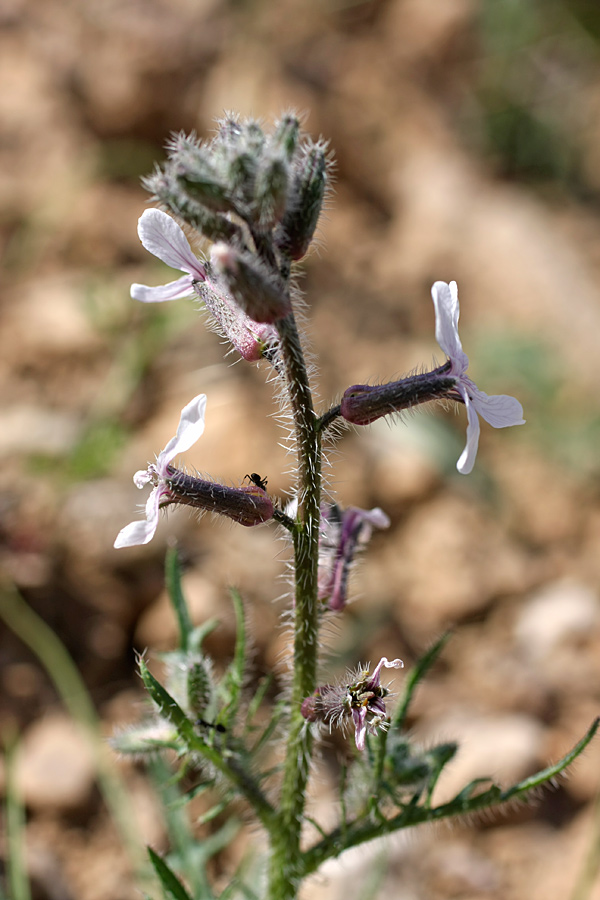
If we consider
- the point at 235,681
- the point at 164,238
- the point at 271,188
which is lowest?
the point at 235,681

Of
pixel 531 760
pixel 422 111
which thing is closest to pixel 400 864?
pixel 531 760

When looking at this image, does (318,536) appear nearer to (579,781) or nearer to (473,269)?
(579,781)

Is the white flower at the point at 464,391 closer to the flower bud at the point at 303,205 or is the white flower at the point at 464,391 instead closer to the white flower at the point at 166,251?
the flower bud at the point at 303,205

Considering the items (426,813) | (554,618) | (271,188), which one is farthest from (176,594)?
(554,618)

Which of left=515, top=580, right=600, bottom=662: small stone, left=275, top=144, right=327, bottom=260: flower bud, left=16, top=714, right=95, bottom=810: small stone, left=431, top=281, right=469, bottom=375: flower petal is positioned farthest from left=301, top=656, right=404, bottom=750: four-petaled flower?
left=515, top=580, right=600, bottom=662: small stone

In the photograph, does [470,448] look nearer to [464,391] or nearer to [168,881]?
[464,391]

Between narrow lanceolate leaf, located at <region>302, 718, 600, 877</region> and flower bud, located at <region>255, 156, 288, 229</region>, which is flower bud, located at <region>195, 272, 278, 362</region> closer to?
flower bud, located at <region>255, 156, 288, 229</region>
